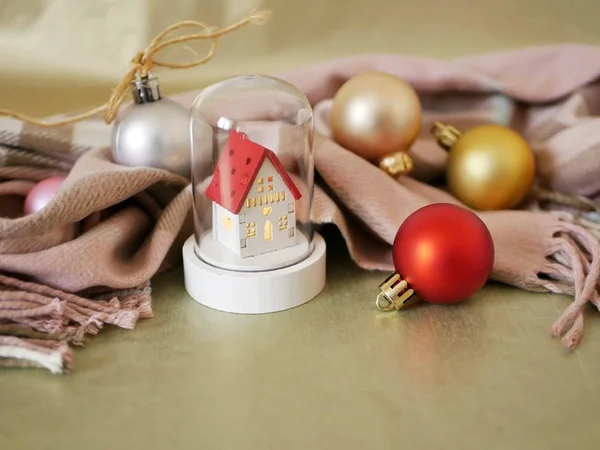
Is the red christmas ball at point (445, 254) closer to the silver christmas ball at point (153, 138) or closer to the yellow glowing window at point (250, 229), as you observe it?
the yellow glowing window at point (250, 229)

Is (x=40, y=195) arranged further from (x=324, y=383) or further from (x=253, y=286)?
(x=324, y=383)

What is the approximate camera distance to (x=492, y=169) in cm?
96

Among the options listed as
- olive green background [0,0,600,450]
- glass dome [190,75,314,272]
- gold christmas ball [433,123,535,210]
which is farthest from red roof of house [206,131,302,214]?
gold christmas ball [433,123,535,210]

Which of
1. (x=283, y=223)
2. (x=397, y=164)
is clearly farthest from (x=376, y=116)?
(x=283, y=223)

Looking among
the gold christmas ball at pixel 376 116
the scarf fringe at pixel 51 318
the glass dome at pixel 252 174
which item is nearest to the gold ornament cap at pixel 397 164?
the gold christmas ball at pixel 376 116

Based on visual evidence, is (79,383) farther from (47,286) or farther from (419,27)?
(419,27)

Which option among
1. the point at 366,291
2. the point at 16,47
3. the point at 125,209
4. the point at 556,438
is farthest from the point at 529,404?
the point at 16,47

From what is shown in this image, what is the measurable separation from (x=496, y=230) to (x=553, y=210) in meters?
0.16

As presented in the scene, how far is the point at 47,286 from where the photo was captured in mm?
781

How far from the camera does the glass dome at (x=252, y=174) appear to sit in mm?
801

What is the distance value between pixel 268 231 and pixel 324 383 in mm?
209

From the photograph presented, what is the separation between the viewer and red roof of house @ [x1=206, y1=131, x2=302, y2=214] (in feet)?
2.58

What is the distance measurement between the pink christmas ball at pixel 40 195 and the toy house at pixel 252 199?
197 millimetres

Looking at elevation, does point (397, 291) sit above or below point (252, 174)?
below
